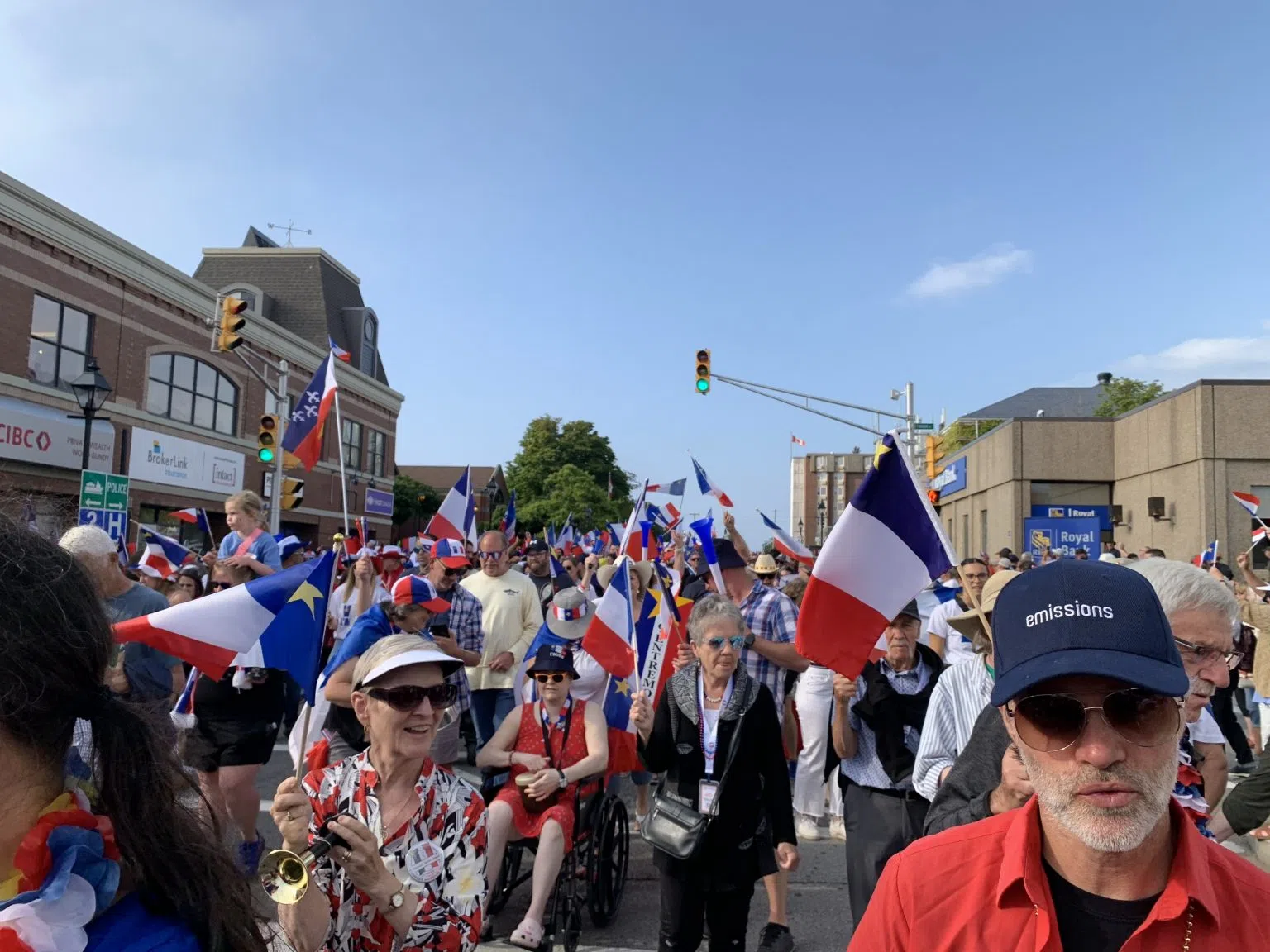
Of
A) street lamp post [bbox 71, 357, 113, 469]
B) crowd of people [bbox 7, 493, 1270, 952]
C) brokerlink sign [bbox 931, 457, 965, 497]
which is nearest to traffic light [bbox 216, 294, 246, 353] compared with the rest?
street lamp post [bbox 71, 357, 113, 469]

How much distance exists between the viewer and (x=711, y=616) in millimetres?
4324

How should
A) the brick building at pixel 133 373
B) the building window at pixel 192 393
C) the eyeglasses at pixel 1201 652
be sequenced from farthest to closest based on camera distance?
the building window at pixel 192 393 < the brick building at pixel 133 373 < the eyeglasses at pixel 1201 652

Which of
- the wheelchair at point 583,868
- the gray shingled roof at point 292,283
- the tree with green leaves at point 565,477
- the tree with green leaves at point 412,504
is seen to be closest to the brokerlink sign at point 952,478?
the tree with green leaves at point 565,477

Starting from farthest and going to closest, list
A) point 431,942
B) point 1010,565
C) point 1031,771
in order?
1. point 1010,565
2. point 431,942
3. point 1031,771

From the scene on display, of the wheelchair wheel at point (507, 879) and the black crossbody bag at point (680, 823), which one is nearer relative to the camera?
the black crossbody bag at point (680, 823)

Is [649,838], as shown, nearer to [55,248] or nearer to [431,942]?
[431,942]

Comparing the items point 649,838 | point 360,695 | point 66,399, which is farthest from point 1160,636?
point 66,399

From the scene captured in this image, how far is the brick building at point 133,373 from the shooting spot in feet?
68.8

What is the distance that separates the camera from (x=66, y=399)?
22.4 m

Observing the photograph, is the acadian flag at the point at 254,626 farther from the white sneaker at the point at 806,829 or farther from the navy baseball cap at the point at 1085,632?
the white sneaker at the point at 806,829

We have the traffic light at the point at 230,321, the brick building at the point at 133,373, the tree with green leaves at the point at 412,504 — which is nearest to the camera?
the traffic light at the point at 230,321

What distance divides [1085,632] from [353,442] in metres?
39.3

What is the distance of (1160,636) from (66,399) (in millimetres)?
26025

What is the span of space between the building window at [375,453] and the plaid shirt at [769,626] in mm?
35654
